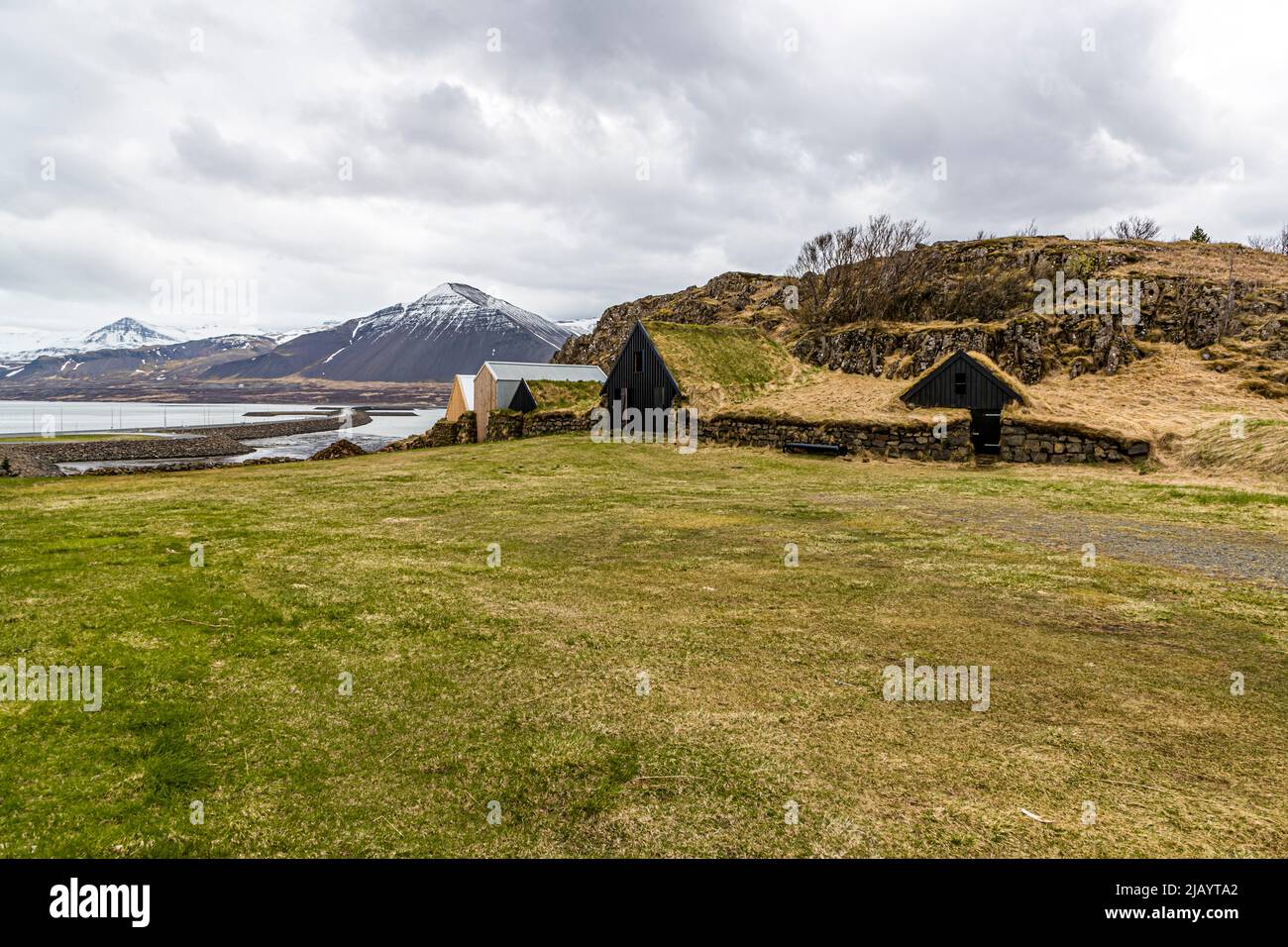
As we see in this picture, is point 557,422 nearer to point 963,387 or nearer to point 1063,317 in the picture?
point 963,387

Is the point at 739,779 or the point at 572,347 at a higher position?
the point at 572,347

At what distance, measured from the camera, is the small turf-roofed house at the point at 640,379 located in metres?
40.5

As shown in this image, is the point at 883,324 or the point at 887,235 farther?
the point at 887,235

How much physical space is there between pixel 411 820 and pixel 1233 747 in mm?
7245

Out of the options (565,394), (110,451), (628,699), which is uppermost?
(565,394)

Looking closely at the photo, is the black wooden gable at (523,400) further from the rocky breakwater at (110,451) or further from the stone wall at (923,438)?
the rocky breakwater at (110,451)

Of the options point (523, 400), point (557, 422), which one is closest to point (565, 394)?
point (523, 400)

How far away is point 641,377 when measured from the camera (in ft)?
139

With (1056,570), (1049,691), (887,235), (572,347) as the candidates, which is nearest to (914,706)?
(1049,691)

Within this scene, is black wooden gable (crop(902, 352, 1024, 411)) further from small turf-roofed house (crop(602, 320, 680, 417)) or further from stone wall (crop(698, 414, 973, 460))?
small turf-roofed house (crop(602, 320, 680, 417))

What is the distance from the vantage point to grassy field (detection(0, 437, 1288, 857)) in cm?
461

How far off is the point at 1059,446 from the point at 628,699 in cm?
2774
